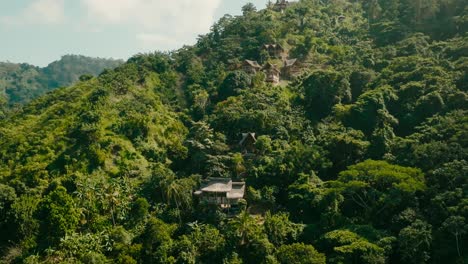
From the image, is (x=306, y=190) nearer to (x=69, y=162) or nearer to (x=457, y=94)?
(x=457, y=94)

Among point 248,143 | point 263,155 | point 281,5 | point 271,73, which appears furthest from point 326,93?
point 281,5

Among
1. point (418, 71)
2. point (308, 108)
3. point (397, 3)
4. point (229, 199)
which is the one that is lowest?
point (229, 199)

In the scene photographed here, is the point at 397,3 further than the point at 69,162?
Yes

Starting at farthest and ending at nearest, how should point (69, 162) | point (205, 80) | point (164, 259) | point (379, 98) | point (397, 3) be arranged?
point (397, 3), point (205, 80), point (379, 98), point (69, 162), point (164, 259)

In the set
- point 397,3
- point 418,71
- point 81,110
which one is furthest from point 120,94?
point 397,3

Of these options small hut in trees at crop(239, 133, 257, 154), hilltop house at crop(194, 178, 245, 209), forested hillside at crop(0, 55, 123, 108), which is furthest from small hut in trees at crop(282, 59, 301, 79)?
forested hillside at crop(0, 55, 123, 108)

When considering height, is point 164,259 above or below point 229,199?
below
